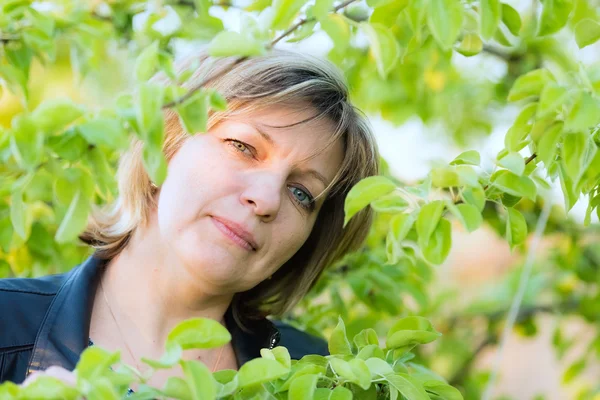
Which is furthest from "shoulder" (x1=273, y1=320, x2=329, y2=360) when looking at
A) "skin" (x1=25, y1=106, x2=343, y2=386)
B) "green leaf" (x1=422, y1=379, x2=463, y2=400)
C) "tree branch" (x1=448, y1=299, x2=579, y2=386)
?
"tree branch" (x1=448, y1=299, x2=579, y2=386)

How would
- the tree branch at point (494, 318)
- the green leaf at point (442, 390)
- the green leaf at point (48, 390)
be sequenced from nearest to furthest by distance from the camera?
1. the green leaf at point (48, 390)
2. the green leaf at point (442, 390)
3. the tree branch at point (494, 318)

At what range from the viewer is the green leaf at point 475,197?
0.82m

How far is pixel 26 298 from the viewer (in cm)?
122

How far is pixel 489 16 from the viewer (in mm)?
903

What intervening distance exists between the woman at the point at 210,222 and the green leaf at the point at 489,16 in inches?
16.2

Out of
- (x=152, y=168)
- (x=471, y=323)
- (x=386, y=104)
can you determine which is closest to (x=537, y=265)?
(x=471, y=323)

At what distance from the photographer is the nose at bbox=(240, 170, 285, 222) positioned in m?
1.17

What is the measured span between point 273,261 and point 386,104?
3.72 feet

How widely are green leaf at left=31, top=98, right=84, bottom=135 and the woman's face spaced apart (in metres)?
0.46

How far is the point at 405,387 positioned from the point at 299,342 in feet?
2.43

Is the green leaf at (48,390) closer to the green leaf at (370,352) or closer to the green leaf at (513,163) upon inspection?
the green leaf at (370,352)

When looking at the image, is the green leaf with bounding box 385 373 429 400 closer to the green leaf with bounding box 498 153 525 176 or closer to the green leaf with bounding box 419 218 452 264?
the green leaf with bounding box 419 218 452 264

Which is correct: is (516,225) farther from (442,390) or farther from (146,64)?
(146,64)

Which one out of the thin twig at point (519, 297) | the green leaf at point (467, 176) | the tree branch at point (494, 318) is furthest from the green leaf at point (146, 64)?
the tree branch at point (494, 318)
